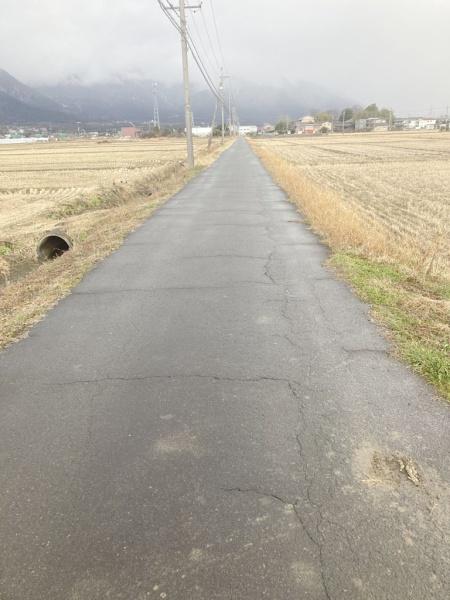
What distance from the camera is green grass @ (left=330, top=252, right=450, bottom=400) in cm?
434

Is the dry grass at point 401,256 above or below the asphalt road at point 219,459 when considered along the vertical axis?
below

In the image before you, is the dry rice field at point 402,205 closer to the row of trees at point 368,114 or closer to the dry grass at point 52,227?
the dry grass at point 52,227

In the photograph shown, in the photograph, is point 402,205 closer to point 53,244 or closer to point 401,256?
point 401,256

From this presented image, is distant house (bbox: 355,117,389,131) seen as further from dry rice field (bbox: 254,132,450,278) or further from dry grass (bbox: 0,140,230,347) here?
dry grass (bbox: 0,140,230,347)

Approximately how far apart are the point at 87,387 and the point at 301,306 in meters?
3.07

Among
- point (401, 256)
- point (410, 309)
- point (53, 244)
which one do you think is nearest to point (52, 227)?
point (53, 244)

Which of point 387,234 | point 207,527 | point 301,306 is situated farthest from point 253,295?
point 387,234

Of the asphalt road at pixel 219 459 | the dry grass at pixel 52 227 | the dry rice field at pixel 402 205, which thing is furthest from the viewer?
the dry rice field at pixel 402 205

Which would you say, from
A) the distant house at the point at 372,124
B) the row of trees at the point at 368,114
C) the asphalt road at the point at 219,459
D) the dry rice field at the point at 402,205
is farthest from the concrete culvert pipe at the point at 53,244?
the row of trees at the point at 368,114

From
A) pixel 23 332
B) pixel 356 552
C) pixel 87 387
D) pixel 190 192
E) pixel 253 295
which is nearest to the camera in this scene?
pixel 356 552

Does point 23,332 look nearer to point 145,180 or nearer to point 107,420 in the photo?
point 107,420

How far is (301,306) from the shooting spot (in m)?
6.00

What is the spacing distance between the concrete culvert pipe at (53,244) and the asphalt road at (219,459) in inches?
189

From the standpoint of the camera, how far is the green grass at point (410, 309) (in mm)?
4344
